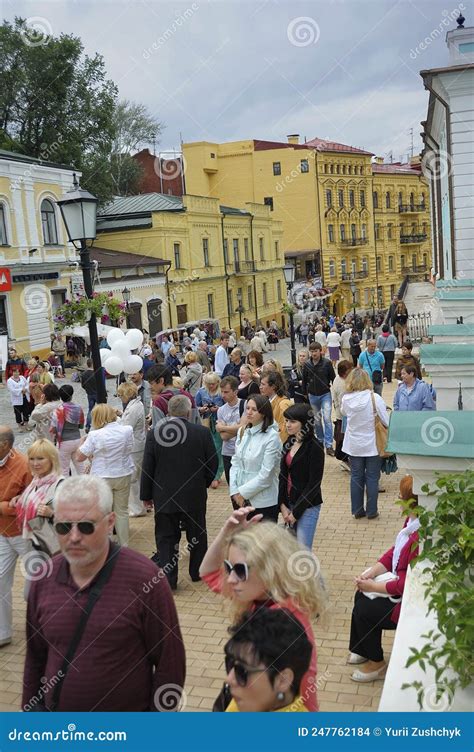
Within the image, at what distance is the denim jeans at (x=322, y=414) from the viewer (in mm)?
11383

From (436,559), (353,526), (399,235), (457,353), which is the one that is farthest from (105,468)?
(399,235)

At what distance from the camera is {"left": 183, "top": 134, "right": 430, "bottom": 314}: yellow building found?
6259 cm

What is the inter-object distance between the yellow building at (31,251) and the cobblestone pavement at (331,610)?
21717 mm

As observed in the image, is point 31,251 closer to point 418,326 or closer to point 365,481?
point 418,326

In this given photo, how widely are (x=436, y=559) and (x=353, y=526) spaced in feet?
14.8

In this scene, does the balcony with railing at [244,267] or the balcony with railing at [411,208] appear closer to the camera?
the balcony with railing at [244,267]

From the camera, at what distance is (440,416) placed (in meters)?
4.45

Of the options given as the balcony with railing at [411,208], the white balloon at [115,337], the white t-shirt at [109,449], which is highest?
the balcony with railing at [411,208]

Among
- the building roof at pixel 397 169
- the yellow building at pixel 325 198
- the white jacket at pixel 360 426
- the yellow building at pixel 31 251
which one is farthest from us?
the building roof at pixel 397 169

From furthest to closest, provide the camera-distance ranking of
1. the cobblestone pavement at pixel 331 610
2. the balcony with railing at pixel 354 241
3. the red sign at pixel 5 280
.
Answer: the balcony with railing at pixel 354 241 → the red sign at pixel 5 280 → the cobblestone pavement at pixel 331 610

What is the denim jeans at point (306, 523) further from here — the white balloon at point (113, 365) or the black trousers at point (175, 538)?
the white balloon at point (113, 365)

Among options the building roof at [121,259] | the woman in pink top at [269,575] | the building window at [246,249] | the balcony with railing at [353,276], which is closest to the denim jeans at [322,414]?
the woman in pink top at [269,575]

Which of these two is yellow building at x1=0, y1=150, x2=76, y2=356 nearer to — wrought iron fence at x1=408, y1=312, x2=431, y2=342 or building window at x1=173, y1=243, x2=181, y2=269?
building window at x1=173, y1=243, x2=181, y2=269

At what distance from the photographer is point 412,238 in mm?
77812
